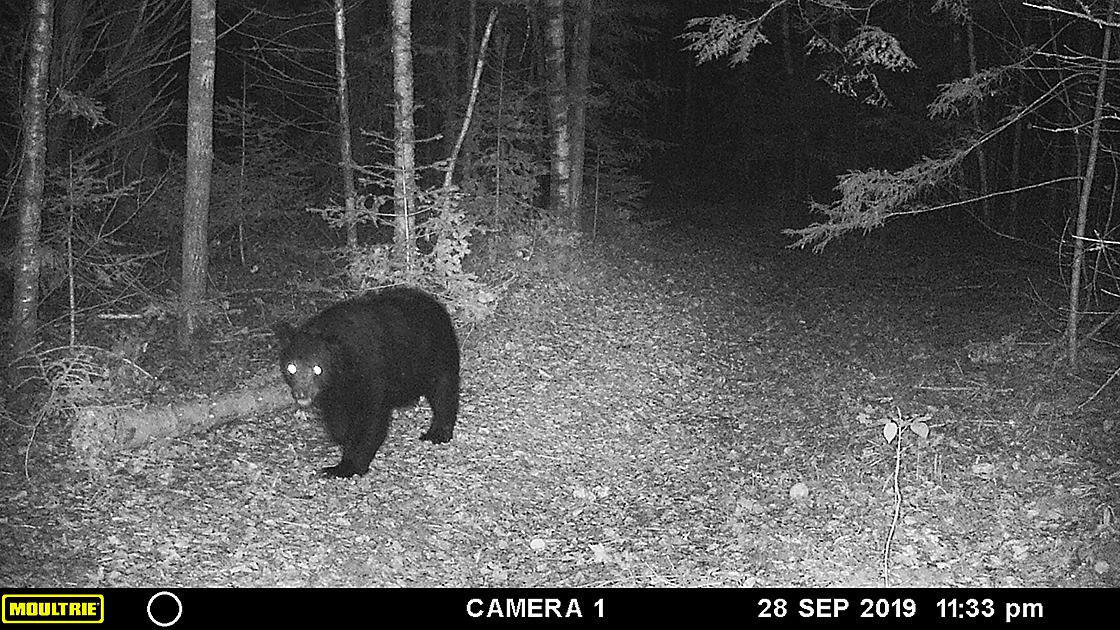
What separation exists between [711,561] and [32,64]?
752cm

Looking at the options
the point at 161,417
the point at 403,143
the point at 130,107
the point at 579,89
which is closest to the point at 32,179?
the point at 161,417

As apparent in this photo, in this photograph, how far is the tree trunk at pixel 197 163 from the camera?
1113 cm

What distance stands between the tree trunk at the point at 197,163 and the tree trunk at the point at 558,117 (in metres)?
8.46

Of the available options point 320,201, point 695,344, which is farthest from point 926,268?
point 320,201

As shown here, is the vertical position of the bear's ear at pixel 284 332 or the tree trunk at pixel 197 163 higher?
the tree trunk at pixel 197 163

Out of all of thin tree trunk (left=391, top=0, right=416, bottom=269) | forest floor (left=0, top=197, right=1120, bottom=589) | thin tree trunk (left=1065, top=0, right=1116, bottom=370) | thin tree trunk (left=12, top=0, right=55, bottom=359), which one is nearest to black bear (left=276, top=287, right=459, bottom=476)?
forest floor (left=0, top=197, right=1120, bottom=589)

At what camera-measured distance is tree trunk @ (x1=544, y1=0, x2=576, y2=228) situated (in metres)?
18.5

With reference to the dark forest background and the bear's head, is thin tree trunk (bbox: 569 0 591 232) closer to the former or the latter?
the dark forest background

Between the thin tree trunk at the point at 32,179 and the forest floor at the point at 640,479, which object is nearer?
the forest floor at the point at 640,479

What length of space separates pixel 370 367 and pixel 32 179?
11.7 feet

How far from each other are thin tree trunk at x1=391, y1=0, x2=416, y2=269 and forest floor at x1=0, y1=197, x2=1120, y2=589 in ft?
5.47
